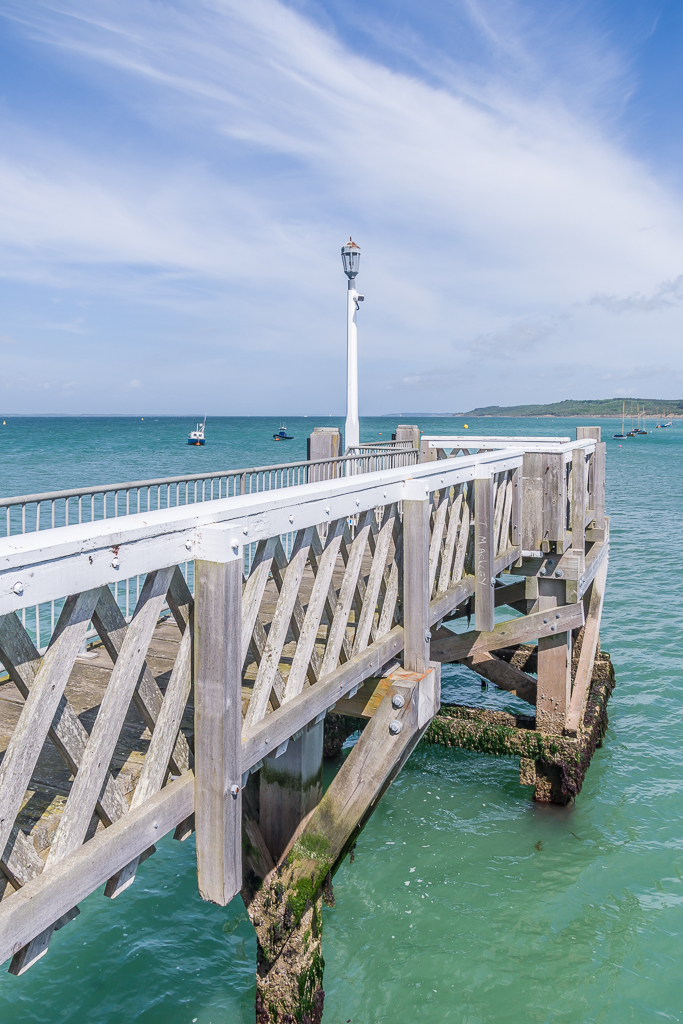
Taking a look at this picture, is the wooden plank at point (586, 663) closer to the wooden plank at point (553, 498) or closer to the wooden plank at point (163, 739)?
the wooden plank at point (553, 498)

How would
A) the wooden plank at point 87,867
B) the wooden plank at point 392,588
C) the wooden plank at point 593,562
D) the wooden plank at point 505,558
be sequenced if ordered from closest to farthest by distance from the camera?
the wooden plank at point 87,867 → the wooden plank at point 392,588 → the wooden plank at point 505,558 → the wooden plank at point 593,562

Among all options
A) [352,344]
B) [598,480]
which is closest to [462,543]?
[598,480]

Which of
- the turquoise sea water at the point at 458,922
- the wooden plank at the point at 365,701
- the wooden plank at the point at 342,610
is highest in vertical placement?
the wooden plank at the point at 342,610

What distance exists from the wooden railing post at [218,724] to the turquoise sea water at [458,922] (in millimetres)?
3688

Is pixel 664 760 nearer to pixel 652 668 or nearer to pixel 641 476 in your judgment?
pixel 652 668

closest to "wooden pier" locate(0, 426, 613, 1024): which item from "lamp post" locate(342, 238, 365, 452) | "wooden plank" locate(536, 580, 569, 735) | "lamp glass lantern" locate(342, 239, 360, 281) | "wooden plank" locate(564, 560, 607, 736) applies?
"wooden plank" locate(536, 580, 569, 735)

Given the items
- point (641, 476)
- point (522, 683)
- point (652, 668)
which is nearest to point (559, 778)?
point (522, 683)

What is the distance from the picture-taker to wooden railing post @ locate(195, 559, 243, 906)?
2.61 meters

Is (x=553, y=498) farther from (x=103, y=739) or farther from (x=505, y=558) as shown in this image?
(x=103, y=739)

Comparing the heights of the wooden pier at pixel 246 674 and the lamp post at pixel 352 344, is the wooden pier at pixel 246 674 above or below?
below

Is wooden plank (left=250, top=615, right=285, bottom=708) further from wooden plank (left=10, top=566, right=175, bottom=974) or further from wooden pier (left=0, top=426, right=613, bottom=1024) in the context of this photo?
wooden plank (left=10, top=566, right=175, bottom=974)

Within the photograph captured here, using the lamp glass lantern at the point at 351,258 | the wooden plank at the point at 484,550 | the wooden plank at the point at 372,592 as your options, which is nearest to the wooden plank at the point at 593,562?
the wooden plank at the point at 484,550

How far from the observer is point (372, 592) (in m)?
4.31

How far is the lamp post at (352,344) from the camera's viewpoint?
14.6 metres
